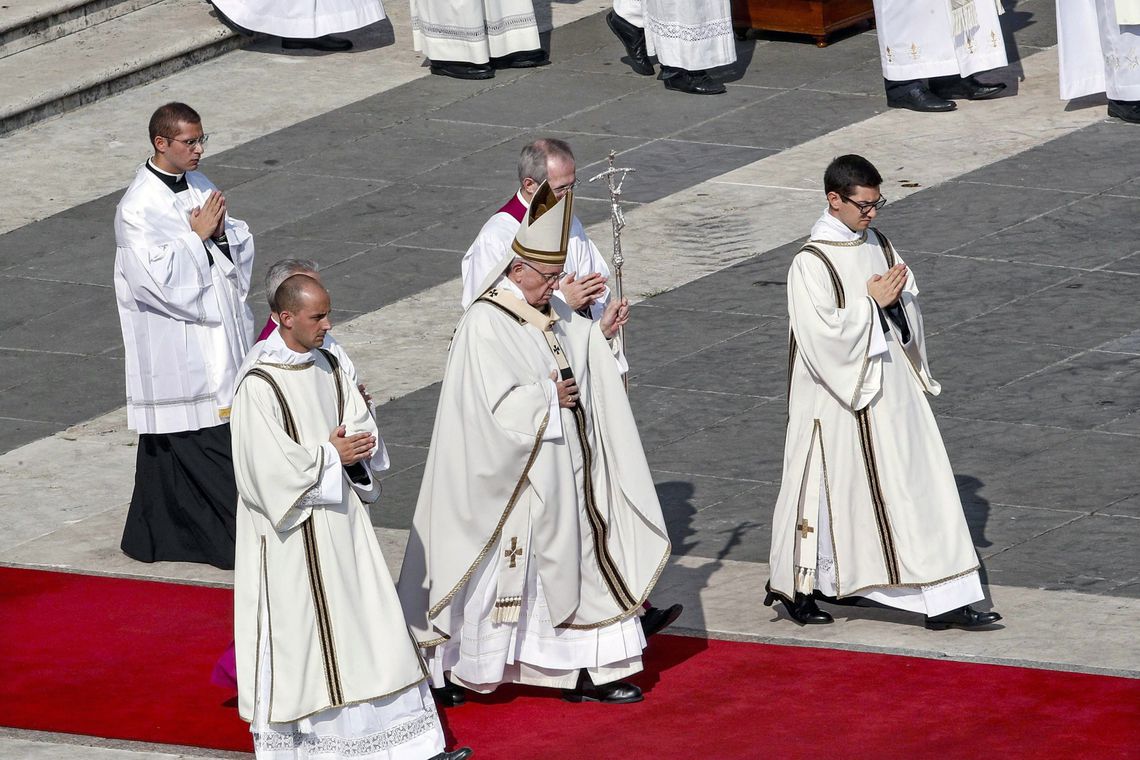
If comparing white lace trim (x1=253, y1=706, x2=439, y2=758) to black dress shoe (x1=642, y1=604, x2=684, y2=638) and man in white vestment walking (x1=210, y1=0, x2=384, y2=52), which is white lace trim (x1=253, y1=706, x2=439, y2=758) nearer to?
black dress shoe (x1=642, y1=604, x2=684, y2=638)

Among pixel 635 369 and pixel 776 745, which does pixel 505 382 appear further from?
pixel 635 369

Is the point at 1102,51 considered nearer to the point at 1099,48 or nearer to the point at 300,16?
the point at 1099,48

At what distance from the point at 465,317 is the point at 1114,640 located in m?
2.44

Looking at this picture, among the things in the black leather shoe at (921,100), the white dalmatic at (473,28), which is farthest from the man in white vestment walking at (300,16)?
the black leather shoe at (921,100)

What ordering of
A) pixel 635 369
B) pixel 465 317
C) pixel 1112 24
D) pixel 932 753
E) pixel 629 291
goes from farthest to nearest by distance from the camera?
pixel 1112 24
pixel 629 291
pixel 635 369
pixel 465 317
pixel 932 753

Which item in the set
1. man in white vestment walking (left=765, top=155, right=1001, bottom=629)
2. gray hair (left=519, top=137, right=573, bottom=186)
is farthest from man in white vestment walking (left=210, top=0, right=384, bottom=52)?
man in white vestment walking (left=765, top=155, right=1001, bottom=629)

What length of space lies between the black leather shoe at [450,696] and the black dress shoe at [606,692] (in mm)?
361

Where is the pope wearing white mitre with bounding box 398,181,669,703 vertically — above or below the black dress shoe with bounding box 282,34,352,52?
above

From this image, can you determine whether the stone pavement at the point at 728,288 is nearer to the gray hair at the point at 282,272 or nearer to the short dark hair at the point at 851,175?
the short dark hair at the point at 851,175

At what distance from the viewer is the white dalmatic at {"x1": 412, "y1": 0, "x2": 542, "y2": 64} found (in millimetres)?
14430

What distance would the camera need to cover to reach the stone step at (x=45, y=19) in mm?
14867

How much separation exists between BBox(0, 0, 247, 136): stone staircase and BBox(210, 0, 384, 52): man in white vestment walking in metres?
0.26

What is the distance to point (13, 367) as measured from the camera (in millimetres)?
10914

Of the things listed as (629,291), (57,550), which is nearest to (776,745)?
(57,550)
